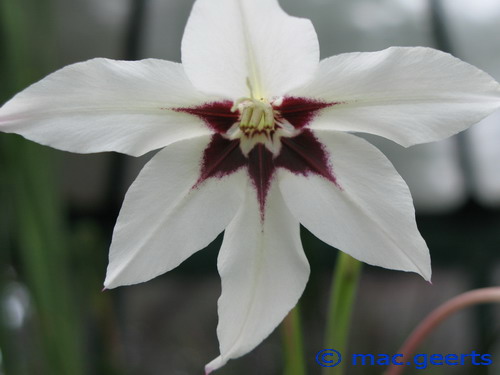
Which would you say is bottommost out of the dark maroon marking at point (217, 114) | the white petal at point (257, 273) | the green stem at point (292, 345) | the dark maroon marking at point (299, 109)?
the green stem at point (292, 345)

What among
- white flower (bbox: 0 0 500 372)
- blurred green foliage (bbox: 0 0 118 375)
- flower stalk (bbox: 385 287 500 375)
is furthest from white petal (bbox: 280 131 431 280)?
blurred green foliage (bbox: 0 0 118 375)

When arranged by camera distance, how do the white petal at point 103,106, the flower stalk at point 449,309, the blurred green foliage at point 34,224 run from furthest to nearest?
the blurred green foliage at point 34,224 < the flower stalk at point 449,309 < the white petal at point 103,106

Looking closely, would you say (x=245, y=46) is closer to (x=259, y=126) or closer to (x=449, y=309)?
(x=259, y=126)

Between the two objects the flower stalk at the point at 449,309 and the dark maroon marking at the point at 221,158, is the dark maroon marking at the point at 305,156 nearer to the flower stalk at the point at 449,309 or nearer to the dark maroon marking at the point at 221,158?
the dark maroon marking at the point at 221,158

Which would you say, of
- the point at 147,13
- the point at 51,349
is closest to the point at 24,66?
the point at 51,349

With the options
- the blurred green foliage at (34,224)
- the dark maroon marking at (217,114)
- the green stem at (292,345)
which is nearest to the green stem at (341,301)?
the green stem at (292,345)

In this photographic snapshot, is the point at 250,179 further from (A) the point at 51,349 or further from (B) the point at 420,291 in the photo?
(B) the point at 420,291

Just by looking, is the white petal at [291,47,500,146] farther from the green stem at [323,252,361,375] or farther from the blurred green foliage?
the blurred green foliage
